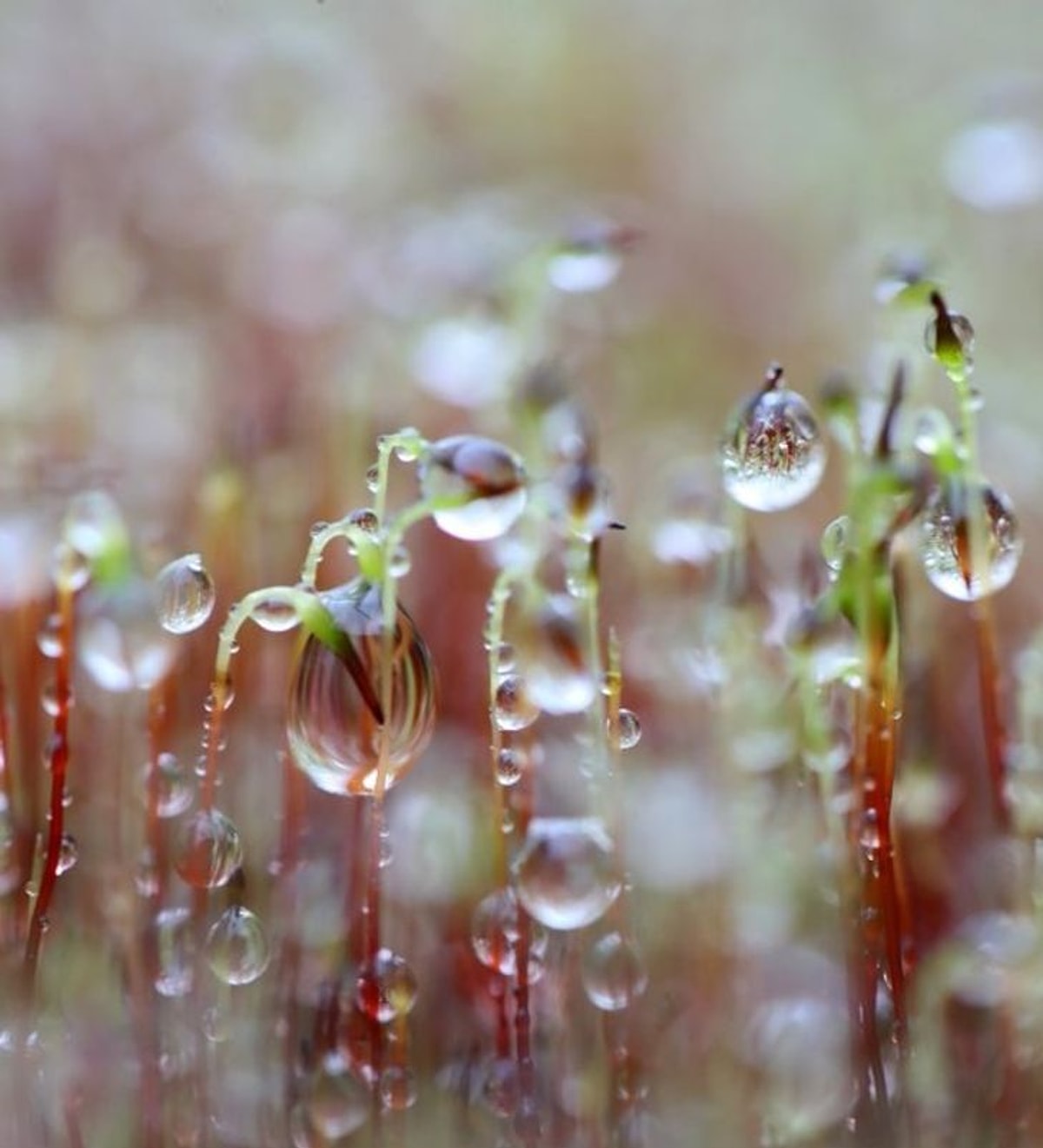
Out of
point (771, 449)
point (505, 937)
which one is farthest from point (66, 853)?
point (771, 449)

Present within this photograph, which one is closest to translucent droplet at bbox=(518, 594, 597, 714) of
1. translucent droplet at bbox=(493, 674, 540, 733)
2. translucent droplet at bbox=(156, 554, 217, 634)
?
translucent droplet at bbox=(493, 674, 540, 733)

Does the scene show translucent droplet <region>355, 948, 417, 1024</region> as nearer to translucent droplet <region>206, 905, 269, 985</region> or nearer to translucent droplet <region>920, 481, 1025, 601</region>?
translucent droplet <region>206, 905, 269, 985</region>

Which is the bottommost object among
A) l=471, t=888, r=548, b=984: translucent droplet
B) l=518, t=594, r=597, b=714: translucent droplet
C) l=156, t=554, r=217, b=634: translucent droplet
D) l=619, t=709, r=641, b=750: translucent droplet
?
l=471, t=888, r=548, b=984: translucent droplet

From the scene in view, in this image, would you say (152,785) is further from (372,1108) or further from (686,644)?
(686,644)

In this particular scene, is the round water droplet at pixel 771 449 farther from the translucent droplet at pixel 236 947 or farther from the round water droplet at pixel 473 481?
the translucent droplet at pixel 236 947

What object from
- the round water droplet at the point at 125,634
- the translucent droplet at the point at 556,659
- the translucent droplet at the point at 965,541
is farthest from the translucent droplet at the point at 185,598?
the translucent droplet at the point at 965,541

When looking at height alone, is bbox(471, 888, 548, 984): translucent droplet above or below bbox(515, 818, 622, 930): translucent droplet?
below
